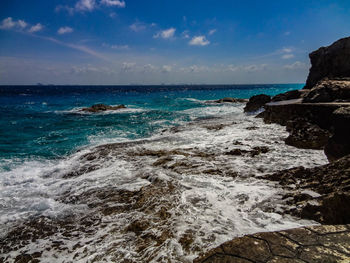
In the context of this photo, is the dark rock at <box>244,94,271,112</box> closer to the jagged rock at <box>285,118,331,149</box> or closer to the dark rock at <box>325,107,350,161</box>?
the jagged rock at <box>285,118,331,149</box>

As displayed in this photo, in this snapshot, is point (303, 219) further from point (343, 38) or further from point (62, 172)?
point (343, 38)

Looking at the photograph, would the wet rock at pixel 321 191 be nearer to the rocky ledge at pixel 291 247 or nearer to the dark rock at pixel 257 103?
the rocky ledge at pixel 291 247

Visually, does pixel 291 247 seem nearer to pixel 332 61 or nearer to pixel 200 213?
pixel 200 213

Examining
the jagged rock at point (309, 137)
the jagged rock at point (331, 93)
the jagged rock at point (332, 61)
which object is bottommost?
the jagged rock at point (309, 137)

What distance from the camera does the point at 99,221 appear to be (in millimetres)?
3771

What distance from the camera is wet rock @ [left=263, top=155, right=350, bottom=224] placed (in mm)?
2975

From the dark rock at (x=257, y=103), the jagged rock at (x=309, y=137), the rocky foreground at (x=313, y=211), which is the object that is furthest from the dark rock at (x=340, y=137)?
the dark rock at (x=257, y=103)

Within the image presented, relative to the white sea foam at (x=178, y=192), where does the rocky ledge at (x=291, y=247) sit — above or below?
above

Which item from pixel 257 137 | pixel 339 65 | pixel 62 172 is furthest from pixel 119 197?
pixel 339 65

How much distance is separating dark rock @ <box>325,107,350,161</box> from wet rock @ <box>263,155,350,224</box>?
922mm

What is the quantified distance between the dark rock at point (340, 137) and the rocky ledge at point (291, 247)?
9.25ft

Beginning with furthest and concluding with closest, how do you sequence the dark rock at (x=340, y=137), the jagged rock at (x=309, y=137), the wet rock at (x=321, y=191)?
the jagged rock at (x=309, y=137)
the dark rock at (x=340, y=137)
the wet rock at (x=321, y=191)

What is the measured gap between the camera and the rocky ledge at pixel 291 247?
2.18m

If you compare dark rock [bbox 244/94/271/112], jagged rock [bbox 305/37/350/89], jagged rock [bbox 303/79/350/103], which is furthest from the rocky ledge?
jagged rock [bbox 305/37/350/89]
